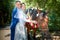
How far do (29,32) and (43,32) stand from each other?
0.22 metres

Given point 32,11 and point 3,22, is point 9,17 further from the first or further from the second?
point 32,11

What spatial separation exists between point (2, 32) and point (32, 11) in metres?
0.56

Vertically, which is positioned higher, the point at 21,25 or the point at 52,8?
the point at 52,8

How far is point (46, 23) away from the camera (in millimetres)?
2975

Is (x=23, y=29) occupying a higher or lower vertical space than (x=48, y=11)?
lower

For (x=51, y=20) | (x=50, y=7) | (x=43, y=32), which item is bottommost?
(x=43, y=32)

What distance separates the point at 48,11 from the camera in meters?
2.99

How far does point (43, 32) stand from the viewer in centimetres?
295

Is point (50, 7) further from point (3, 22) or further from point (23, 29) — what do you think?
point (3, 22)

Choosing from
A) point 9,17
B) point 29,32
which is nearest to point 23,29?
point 29,32

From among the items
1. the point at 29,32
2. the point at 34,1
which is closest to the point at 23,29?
the point at 29,32

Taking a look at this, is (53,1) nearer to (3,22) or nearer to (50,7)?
(50,7)

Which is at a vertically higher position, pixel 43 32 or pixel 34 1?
pixel 34 1

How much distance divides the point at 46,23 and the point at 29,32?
30 centimetres
